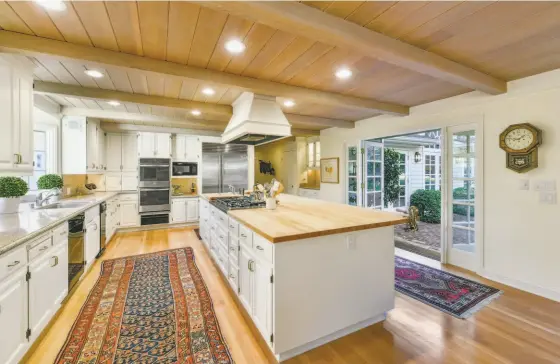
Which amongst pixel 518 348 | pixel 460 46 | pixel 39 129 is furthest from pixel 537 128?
pixel 39 129

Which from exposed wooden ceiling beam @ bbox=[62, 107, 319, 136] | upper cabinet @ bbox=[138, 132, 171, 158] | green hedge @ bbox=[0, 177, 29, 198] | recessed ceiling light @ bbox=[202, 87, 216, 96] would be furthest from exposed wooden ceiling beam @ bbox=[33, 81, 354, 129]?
upper cabinet @ bbox=[138, 132, 171, 158]

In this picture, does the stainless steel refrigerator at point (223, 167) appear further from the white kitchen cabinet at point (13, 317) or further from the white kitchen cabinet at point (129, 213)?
the white kitchen cabinet at point (13, 317)

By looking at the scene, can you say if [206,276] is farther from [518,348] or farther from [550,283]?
A: [550,283]

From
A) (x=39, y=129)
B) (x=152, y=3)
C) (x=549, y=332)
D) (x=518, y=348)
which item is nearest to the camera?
(x=152, y=3)

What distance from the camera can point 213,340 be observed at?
75.9 inches

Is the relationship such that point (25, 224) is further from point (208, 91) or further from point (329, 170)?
point (329, 170)

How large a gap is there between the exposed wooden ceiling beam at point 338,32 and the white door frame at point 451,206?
1248 mm

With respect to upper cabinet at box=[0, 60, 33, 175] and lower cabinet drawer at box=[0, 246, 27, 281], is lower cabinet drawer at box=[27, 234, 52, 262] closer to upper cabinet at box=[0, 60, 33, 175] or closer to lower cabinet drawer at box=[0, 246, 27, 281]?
lower cabinet drawer at box=[0, 246, 27, 281]

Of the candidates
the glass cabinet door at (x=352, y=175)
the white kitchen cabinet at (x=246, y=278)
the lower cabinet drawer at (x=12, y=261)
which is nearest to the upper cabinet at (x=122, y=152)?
the lower cabinet drawer at (x=12, y=261)

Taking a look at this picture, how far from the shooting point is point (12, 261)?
1.52 m

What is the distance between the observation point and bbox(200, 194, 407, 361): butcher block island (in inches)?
66.7

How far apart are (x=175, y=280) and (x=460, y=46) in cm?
371

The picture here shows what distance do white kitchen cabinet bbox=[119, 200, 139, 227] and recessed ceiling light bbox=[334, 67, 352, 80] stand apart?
4.98 m

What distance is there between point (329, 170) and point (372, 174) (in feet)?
3.19
